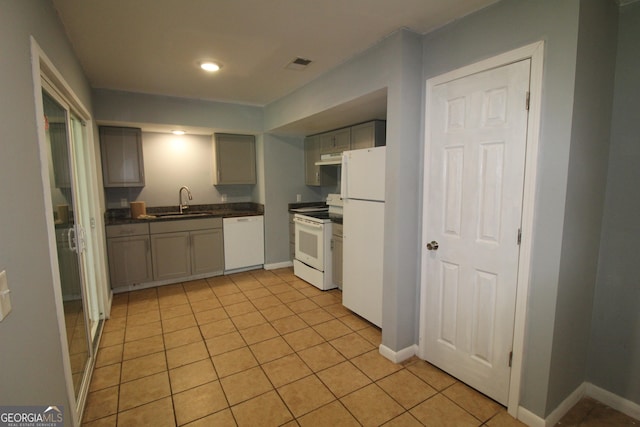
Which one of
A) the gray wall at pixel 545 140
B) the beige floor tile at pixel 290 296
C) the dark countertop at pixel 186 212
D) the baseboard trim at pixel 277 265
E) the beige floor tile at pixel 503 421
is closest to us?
the gray wall at pixel 545 140

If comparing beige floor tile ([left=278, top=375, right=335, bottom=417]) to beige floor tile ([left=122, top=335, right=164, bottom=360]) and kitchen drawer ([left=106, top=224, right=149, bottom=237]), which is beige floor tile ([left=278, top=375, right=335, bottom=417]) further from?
kitchen drawer ([left=106, top=224, right=149, bottom=237])

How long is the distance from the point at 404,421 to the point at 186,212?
4060 millimetres

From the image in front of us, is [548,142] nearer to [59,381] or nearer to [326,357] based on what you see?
[326,357]

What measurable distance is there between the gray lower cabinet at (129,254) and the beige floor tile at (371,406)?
3.15 metres

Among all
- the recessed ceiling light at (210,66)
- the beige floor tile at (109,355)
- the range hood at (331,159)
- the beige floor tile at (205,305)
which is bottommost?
the beige floor tile at (109,355)

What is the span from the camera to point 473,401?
78.5 inches

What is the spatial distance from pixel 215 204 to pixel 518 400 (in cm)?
446

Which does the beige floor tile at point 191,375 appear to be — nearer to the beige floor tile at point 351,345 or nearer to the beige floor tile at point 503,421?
the beige floor tile at point 351,345

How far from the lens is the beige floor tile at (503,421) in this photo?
1802 millimetres

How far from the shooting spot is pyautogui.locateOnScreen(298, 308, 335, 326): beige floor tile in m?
3.08

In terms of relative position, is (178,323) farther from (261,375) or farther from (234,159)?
(234,159)

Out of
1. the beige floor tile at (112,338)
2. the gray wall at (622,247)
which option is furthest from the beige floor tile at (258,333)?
the gray wall at (622,247)

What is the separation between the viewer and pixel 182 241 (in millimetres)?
4160

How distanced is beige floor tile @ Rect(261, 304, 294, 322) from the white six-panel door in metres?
1.49
